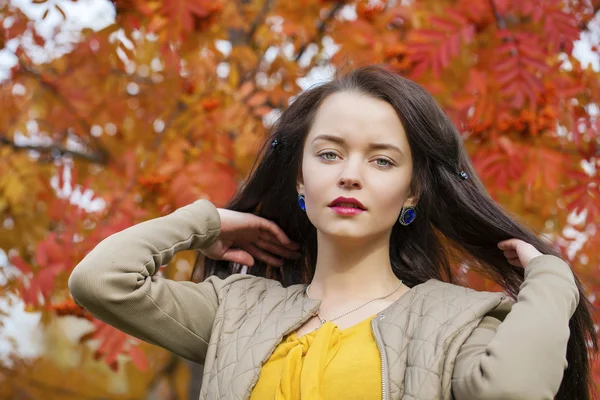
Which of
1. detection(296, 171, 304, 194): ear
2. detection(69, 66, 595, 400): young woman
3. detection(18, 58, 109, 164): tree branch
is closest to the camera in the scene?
detection(69, 66, 595, 400): young woman

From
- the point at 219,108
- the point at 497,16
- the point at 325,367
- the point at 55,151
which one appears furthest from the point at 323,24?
the point at 325,367

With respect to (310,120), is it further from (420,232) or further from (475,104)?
(475,104)

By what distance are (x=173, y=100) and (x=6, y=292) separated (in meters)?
1.26

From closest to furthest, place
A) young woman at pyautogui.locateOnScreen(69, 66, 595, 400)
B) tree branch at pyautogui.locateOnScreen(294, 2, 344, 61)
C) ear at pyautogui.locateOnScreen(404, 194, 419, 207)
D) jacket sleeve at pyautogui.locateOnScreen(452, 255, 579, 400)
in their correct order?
jacket sleeve at pyautogui.locateOnScreen(452, 255, 579, 400)
young woman at pyautogui.locateOnScreen(69, 66, 595, 400)
ear at pyautogui.locateOnScreen(404, 194, 419, 207)
tree branch at pyautogui.locateOnScreen(294, 2, 344, 61)

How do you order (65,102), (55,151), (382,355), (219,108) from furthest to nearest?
(55,151)
(65,102)
(219,108)
(382,355)

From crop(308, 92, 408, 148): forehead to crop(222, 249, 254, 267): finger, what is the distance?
0.54 metres

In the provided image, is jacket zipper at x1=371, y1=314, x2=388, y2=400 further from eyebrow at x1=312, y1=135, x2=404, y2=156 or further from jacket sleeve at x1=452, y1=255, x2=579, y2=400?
eyebrow at x1=312, y1=135, x2=404, y2=156

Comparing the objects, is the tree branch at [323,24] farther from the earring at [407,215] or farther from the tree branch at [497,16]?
the earring at [407,215]

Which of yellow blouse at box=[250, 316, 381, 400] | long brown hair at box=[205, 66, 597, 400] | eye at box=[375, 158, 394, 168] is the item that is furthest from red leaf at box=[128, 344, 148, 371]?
eye at box=[375, 158, 394, 168]

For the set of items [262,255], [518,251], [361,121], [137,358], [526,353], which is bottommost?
[526,353]

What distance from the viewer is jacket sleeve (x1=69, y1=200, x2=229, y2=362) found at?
2.30 metres

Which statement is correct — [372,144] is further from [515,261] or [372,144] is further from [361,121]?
[515,261]

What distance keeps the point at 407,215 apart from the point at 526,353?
2.40ft

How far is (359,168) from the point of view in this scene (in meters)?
2.35
